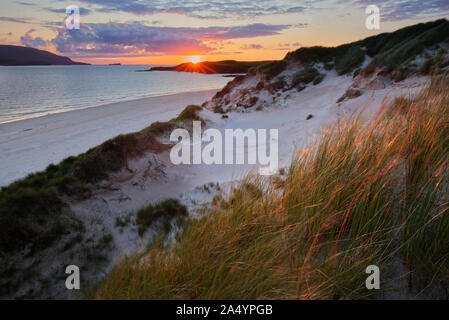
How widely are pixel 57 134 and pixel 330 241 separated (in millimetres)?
17041

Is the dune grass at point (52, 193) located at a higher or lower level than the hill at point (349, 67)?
lower

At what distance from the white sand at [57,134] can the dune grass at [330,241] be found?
9.01 m

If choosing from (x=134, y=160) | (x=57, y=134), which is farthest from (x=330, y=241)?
(x=57, y=134)

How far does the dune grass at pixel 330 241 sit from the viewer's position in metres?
1.78

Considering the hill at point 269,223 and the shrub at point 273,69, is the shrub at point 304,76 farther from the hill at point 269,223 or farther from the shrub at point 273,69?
the hill at point 269,223

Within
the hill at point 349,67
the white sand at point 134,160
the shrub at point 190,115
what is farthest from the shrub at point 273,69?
the shrub at point 190,115

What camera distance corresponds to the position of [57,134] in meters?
15.0

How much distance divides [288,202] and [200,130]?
426 inches

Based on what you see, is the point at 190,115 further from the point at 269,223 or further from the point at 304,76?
the point at 269,223

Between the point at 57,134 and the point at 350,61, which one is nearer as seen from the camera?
the point at 57,134

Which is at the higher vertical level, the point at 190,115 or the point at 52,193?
the point at 190,115

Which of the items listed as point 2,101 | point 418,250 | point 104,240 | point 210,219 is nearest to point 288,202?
point 210,219

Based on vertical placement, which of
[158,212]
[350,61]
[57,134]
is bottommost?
[158,212]
